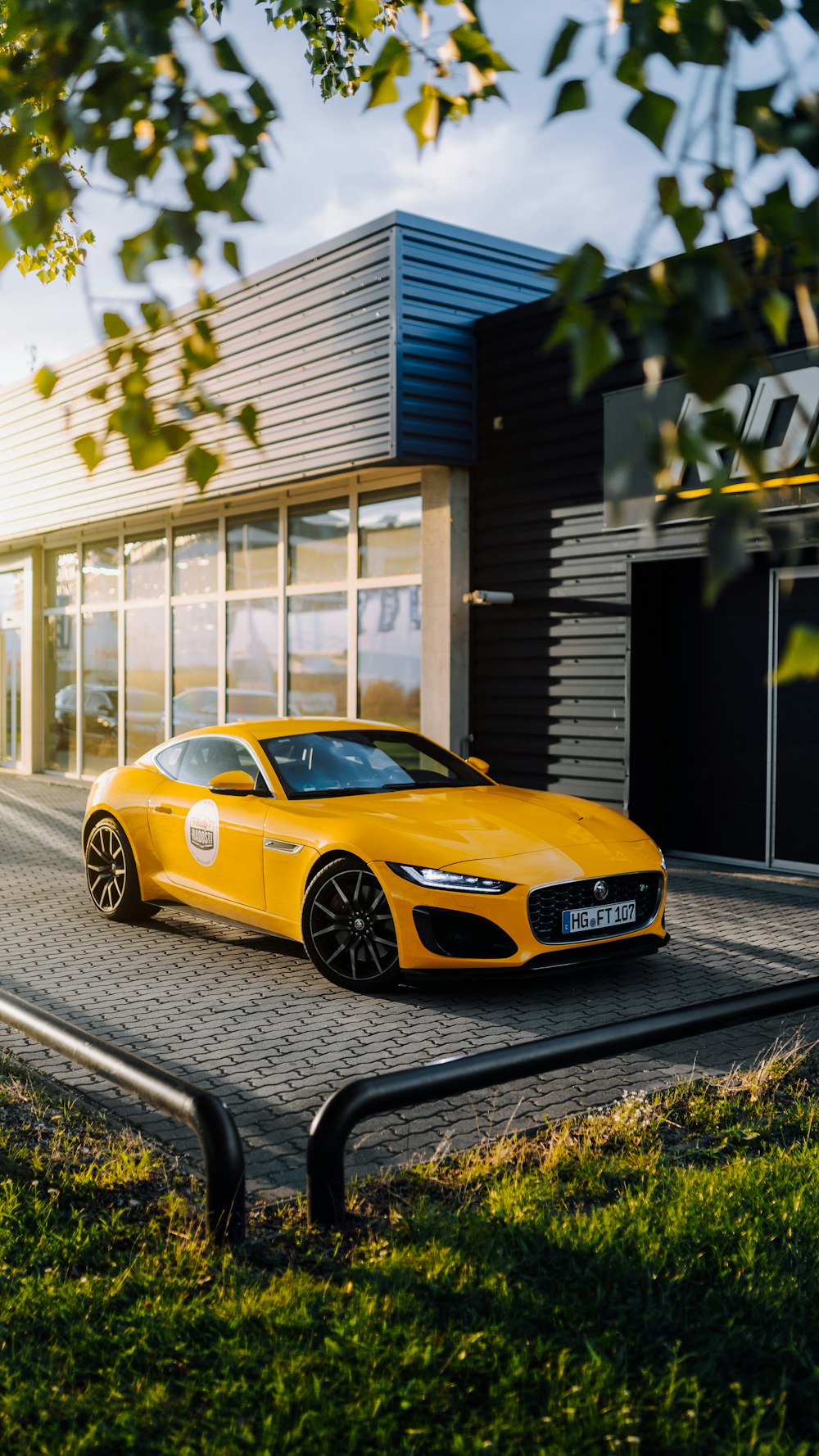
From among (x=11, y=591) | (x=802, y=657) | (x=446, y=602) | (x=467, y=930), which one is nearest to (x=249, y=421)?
(x=802, y=657)

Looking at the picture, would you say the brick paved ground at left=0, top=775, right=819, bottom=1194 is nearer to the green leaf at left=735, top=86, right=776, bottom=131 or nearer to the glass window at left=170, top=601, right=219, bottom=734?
the green leaf at left=735, top=86, right=776, bottom=131

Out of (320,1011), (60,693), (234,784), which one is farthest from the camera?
(60,693)

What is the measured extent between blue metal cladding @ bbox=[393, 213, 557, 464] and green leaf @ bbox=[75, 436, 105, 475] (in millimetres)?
10057

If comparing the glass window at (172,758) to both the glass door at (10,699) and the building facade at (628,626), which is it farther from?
the glass door at (10,699)

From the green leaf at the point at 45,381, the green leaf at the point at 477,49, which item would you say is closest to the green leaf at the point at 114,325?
the green leaf at the point at 45,381

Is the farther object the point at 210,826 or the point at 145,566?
the point at 145,566

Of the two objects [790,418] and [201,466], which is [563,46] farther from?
[790,418]

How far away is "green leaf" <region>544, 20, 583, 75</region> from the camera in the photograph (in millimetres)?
2273

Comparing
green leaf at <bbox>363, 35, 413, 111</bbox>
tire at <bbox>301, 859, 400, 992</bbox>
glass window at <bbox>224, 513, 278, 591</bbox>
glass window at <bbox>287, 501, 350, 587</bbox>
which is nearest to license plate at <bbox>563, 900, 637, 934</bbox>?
tire at <bbox>301, 859, 400, 992</bbox>

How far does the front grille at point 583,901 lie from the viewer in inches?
244

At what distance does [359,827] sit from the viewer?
6586mm

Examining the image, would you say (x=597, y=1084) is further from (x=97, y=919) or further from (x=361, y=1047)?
(x=97, y=919)

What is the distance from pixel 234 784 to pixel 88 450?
4.73m

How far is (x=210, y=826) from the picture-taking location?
758 cm
